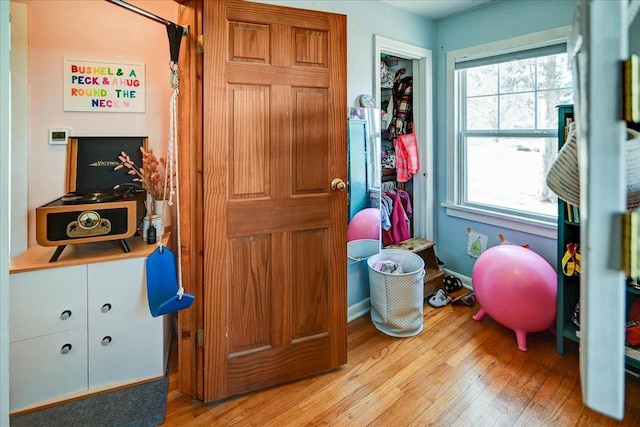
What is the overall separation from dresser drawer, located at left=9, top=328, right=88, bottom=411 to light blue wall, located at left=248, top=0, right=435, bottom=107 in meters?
2.17

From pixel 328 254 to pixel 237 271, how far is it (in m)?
0.50

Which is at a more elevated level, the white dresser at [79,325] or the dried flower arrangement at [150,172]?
the dried flower arrangement at [150,172]

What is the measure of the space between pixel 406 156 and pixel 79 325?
2.67 metres

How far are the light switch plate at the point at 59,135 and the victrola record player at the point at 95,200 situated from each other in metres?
0.03

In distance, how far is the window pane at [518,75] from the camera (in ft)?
8.46

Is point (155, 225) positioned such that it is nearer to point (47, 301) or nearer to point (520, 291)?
point (47, 301)

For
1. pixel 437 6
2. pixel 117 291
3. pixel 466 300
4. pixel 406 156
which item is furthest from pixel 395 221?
pixel 117 291

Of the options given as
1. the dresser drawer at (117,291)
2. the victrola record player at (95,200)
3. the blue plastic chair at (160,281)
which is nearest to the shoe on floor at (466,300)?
the blue plastic chair at (160,281)

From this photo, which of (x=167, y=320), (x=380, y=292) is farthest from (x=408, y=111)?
(x=167, y=320)

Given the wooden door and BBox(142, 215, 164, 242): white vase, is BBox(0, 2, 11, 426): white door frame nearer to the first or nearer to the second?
the wooden door

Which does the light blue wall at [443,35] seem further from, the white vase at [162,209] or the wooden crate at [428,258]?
the white vase at [162,209]

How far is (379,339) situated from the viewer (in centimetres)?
235

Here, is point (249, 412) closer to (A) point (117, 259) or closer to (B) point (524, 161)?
(A) point (117, 259)

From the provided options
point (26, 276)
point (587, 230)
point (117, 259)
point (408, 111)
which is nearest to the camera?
point (587, 230)
